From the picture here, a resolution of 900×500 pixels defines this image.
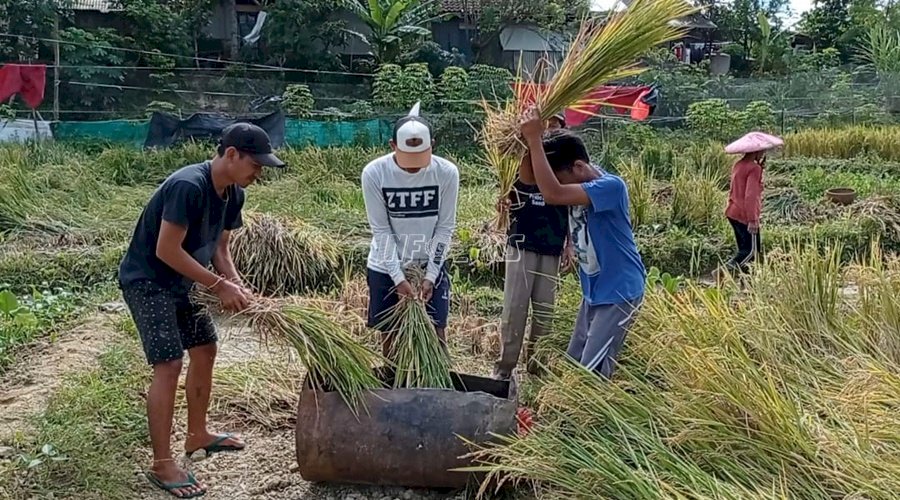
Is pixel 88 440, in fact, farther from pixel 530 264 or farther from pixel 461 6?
pixel 461 6

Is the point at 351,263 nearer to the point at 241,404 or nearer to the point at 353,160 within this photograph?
the point at 241,404

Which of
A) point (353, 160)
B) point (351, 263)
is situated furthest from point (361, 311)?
point (353, 160)

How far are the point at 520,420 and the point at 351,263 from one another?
409 centimetres

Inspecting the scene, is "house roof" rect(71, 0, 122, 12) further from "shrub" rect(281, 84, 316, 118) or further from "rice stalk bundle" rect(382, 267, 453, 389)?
"rice stalk bundle" rect(382, 267, 453, 389)

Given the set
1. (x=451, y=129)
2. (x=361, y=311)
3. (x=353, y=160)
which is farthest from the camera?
(x=451, y=129)

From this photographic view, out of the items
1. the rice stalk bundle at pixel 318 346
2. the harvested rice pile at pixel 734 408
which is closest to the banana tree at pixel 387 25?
the harvested rice pile at pixel 734 408

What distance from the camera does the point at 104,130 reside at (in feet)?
45.7

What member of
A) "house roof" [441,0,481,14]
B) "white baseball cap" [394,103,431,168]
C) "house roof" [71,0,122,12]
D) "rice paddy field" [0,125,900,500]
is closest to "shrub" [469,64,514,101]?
"house roof" [441,0,481,14]

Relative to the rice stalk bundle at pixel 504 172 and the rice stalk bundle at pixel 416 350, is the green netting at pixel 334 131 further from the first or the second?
the rice stalk bundle at pixel 416 350

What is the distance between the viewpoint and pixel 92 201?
9.41 m


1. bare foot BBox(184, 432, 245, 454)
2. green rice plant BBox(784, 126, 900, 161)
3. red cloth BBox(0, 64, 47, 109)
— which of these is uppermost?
red cloth BBox(0, 64, 47, 109)

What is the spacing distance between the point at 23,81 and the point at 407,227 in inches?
441

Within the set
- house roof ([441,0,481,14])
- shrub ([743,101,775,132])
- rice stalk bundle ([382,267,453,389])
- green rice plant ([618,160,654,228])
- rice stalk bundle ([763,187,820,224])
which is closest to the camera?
rice stalk bundle ([382,267,453,389])

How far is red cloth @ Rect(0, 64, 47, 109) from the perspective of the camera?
12.8m
